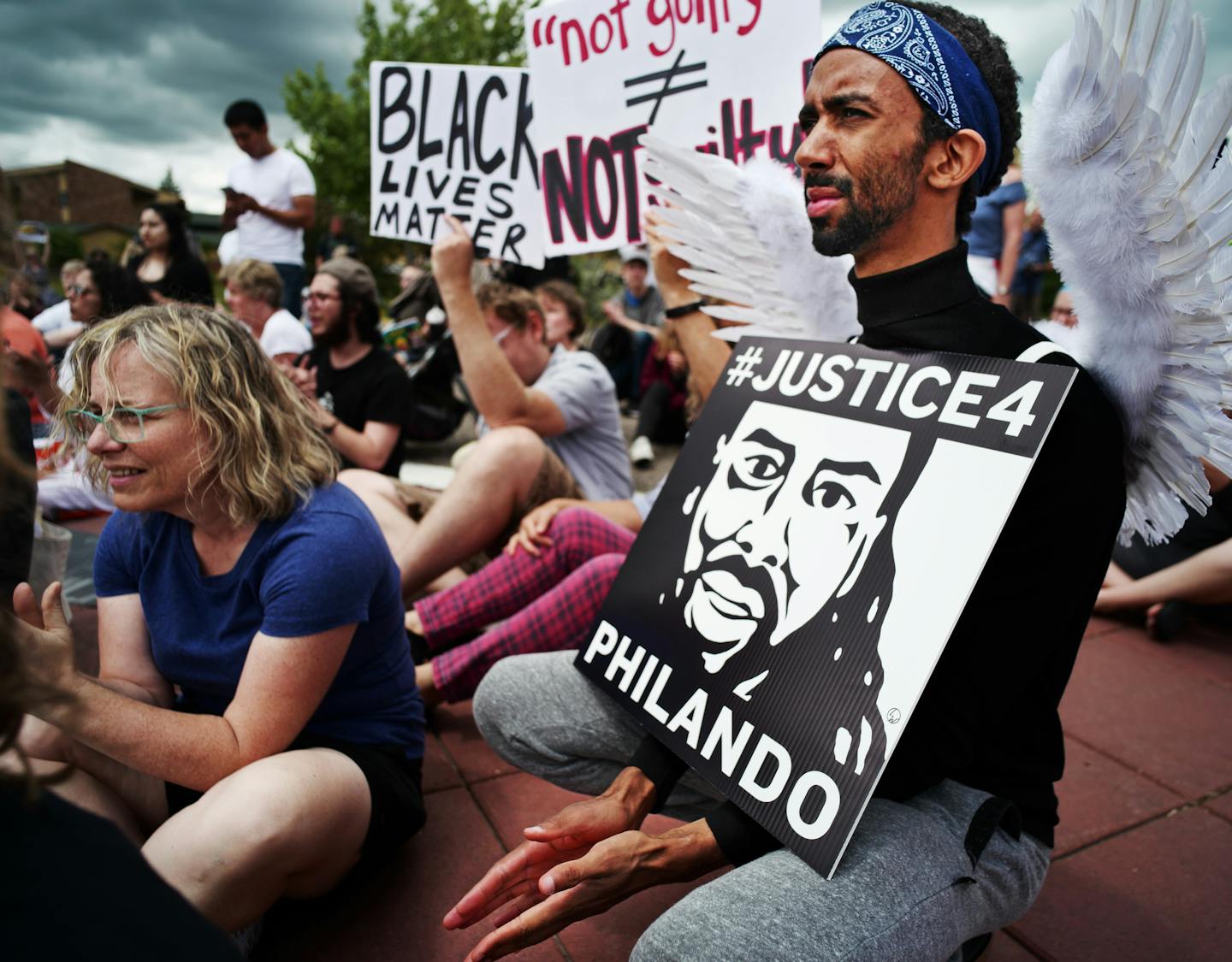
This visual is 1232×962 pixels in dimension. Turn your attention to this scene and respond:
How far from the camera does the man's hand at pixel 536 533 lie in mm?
2439

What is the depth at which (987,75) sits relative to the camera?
4.55 feet

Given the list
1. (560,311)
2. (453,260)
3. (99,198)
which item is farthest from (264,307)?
(99,198)

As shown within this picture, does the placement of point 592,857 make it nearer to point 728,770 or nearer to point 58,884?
point 728,770

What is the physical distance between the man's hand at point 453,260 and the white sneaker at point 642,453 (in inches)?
123

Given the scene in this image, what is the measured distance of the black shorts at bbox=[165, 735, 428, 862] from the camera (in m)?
1.68

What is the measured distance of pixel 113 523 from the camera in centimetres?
180

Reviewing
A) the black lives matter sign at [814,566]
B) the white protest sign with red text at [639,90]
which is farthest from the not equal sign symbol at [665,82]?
the black lives matter sign at [814,566]

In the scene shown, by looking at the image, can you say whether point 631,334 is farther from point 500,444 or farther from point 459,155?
point 500,444

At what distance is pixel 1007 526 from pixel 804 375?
45cm

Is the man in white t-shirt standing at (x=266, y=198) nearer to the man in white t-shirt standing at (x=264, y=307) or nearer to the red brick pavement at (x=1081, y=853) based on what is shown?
the man in white t-shirt standing at (x=264, y=307)

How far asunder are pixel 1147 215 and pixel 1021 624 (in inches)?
22.8

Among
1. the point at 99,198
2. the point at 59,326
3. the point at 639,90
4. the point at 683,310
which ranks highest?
the point at 99,198

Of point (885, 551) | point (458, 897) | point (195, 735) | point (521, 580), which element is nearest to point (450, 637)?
point (521, 580)

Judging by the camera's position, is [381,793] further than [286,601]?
Yes
